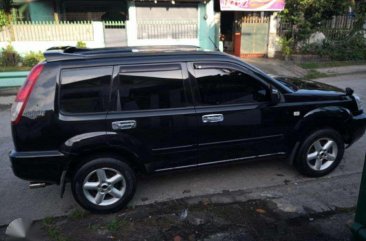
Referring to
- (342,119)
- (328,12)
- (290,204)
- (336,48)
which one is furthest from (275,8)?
(290,204)

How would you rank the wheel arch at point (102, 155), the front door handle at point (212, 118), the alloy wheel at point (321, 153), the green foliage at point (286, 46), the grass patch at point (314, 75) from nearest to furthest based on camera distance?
the wheel arch at point (102, 155), the front door handle at point (212, 118), the alloy wheel at point (321, 153), the grass patch at point (314, 75), the green foliage at point (286, 46)

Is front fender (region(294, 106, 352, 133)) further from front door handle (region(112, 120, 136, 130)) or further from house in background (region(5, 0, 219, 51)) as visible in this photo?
house in background (region(5, 0, 219, 51))

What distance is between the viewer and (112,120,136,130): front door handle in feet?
10.8

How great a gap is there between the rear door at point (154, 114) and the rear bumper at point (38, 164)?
1.93 ft

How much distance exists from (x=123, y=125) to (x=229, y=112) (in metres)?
1.22

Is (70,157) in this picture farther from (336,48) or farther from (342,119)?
(336,48)


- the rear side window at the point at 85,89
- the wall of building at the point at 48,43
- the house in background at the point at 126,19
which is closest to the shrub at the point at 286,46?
the house in background at the point at 126,19

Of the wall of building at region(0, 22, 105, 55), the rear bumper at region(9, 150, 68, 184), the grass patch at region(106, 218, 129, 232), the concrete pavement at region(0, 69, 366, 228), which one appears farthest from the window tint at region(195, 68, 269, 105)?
the wall of building at region(0, 22, 105, 55)

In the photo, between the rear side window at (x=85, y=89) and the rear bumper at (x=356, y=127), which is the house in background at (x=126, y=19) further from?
the rear side window at (x=85, y=89)

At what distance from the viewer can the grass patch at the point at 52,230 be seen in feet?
10.2

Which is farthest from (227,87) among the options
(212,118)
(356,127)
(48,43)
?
(48,43)

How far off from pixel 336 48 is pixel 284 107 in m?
11.5

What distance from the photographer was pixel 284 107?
3.84 m

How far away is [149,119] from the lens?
3.40m
